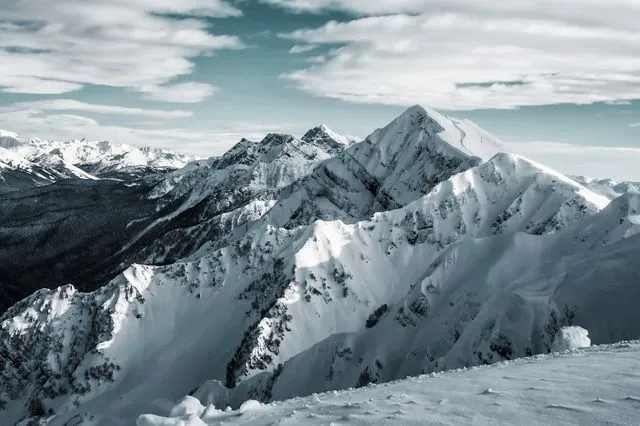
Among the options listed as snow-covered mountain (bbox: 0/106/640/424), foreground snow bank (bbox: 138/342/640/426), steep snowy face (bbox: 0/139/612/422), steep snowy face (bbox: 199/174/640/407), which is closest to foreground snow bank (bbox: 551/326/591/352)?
foreground snow bank (bbox: 138/342/640/426)

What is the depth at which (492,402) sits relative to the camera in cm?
1914

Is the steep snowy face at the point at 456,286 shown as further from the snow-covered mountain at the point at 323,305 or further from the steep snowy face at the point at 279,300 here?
the steep snowy face at the point at 279,300

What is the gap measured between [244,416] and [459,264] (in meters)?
101

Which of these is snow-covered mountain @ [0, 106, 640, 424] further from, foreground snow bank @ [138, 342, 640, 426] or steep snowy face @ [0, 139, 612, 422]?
foreground snow bank @ [138, 342, 640, 426]

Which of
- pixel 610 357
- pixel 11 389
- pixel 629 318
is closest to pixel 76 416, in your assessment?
pixel 11 389

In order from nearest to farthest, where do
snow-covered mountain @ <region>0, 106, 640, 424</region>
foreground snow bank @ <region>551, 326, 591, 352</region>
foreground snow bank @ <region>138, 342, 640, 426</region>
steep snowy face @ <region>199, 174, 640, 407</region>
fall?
foreground snow bank @ <region>138, 342, 640, 426</region> → foreground snow bank @ <region>551, 326, 591, 352</region> → steep snowy face @ <region>199, 174, 640, 407</region> → snow-covered mountain @ <region>0, 106, 640, 424</region>

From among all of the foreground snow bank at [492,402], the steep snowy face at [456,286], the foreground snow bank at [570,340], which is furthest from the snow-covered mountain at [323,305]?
the foreground snow bank at [492,402]

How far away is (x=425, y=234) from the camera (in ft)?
555

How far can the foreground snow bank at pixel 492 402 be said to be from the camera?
17.3 meters

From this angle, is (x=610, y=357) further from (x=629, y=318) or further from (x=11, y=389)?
(x=11, y=389)

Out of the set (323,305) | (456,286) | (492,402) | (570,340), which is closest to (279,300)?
(323,305)

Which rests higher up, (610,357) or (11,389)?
(610,357)

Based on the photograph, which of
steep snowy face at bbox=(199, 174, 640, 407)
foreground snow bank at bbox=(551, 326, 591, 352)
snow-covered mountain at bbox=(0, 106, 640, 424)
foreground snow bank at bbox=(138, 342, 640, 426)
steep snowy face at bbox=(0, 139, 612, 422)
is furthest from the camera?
steep snowy face at bbox=(0, 139, 612, 422)

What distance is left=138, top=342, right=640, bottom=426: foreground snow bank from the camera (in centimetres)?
1727
